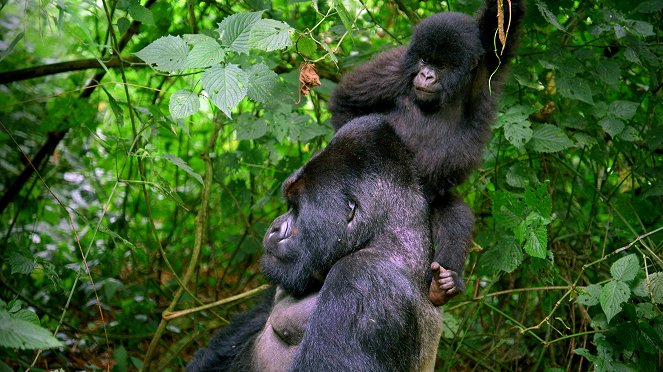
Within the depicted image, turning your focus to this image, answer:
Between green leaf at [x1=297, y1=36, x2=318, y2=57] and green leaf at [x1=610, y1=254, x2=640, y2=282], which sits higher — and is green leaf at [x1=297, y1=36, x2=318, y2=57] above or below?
above

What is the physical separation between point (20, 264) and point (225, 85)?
1.05 m

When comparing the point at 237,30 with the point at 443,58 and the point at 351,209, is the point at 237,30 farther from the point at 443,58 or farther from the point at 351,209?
the point at 443,58

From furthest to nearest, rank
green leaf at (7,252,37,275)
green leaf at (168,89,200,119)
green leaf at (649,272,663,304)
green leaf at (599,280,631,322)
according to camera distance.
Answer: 1. green leaf at (649,272,663,304)
2. green leaf at (599,280,631,322)
3. green leaf at (7,252,37,275)
4. green leaf at (168,89,200,119)

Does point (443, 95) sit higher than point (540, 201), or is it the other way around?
point (443, 95)

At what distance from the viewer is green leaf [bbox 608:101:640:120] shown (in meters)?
3.34

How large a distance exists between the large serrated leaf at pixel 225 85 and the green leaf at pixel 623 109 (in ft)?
6.10

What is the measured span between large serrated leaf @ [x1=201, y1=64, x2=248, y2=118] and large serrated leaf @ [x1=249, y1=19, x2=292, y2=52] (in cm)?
11

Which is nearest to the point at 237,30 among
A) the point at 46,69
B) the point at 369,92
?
the point at 369,92

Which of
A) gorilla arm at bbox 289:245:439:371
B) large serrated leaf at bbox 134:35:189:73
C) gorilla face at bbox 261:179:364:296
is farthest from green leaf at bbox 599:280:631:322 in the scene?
large serrated leaf at bbox 134:35:189:73

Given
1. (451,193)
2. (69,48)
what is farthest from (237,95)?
(69,48)

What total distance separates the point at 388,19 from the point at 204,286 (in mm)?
2185

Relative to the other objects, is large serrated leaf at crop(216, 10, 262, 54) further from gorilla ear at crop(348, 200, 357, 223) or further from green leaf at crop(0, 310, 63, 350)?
green leaf at crop(0, 310, 63, 350)

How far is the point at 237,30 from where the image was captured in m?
2.43

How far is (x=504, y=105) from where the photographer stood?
3463 mm
